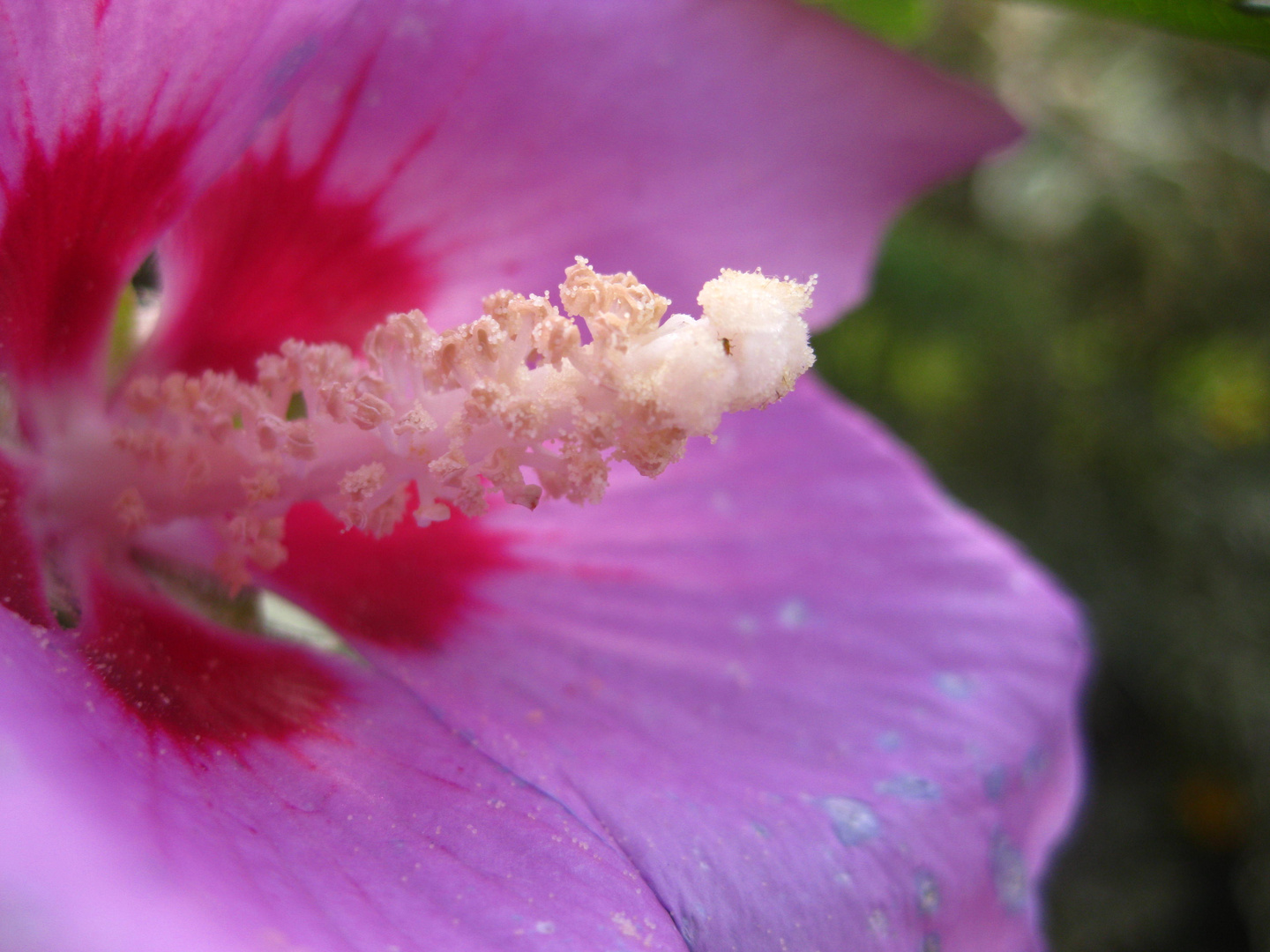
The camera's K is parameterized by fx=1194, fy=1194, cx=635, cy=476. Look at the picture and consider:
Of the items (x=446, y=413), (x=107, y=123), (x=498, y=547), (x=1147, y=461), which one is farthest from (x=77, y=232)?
(x=1147, y=461)

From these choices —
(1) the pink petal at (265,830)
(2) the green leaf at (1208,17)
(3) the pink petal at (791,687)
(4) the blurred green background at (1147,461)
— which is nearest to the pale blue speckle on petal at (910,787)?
(3) the pink petal at (791,687)

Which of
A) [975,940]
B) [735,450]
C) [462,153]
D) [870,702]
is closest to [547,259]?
[462,153]

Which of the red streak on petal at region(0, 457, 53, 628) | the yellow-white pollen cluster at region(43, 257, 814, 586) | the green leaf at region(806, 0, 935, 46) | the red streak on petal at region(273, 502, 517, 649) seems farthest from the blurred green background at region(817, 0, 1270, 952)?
the red streak on petal at region(0, 457, 53, 628)

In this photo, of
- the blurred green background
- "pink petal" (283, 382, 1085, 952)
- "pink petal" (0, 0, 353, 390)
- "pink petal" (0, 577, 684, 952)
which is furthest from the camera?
the blurred green background

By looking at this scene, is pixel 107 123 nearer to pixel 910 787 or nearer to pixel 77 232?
pixel 77 232

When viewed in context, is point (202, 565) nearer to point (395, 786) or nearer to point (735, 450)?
point (395, 786)

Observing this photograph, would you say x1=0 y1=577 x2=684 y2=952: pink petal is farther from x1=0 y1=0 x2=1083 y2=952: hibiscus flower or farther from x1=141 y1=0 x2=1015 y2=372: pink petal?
x1=141 y1=0 x2=1015 y2=372: pink petal

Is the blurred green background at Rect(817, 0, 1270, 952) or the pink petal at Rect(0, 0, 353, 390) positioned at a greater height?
the pink petal at Rect(0, 0, 353, 390)
